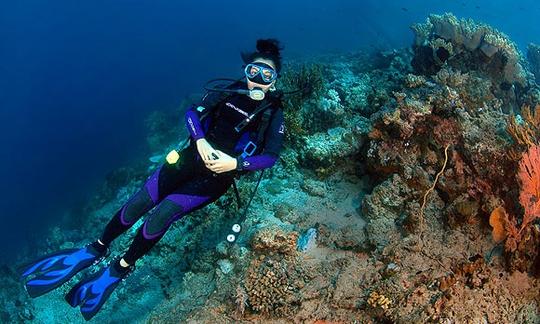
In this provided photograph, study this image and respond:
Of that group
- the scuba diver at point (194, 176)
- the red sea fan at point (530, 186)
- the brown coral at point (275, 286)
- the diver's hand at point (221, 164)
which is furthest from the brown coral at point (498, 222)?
the diver's hand at point (221, 164)

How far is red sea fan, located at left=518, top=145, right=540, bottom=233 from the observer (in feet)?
11.8

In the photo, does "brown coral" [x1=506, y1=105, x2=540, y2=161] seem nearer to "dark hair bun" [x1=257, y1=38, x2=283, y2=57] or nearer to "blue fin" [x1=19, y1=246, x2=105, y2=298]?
"dark hair bun" [x1=257, y1=38, x2=283, y2=57]

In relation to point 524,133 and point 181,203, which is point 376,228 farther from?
point 181,203

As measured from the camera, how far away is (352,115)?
721 centimetres

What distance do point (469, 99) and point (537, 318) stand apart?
339 cm

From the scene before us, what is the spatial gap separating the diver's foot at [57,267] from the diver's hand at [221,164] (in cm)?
201

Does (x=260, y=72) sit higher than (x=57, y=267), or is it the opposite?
(x=260, y=72)

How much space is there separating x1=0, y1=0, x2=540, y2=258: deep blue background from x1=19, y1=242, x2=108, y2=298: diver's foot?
6.49 m

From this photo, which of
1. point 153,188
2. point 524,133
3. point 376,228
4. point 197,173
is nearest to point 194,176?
point 197,173

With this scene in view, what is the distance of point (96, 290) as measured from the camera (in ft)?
15.1

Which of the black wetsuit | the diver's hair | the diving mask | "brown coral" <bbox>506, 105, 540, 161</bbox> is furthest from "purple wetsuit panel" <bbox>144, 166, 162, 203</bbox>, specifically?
"brown coral" <bbox>506, 105, 540, 161</bbox>

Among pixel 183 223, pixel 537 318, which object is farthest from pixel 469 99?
pixel 183 223

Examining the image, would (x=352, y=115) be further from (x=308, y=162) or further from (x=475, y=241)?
(x=475, y=241)

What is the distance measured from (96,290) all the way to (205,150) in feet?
7.30
